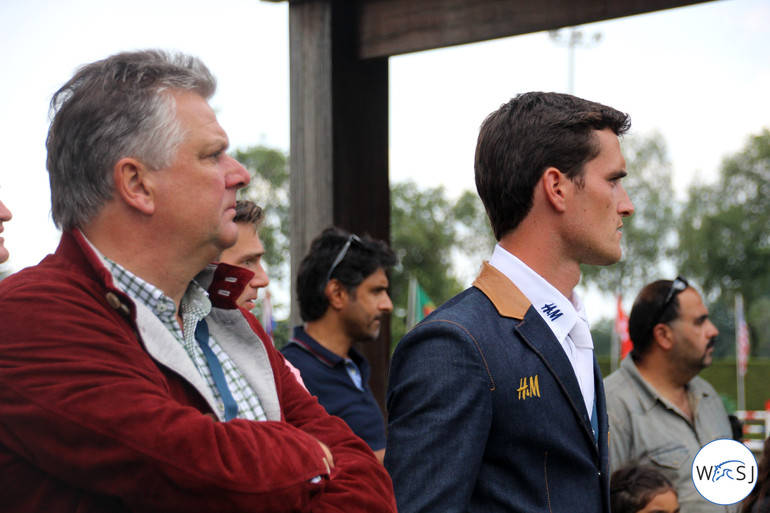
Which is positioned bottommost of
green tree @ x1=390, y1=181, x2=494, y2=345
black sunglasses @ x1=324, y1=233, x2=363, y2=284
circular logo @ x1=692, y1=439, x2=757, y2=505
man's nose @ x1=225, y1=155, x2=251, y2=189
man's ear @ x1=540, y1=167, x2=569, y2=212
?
green tree @ x1=390, y1=181, x2=494, y2=345

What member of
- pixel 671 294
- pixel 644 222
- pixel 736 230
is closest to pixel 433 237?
pixel 644 222

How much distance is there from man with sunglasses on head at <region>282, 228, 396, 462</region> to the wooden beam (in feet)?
2.83

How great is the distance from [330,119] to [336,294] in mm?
976

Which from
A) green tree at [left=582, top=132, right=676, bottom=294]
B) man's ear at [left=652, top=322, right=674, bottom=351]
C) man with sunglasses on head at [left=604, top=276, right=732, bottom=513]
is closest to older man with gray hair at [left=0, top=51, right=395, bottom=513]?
man with sunglasses on head at [left=604, top=276, right=732, bottom=513]

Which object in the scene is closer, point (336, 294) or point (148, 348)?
point (148, 348)

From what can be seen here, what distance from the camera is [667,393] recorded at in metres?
4.16

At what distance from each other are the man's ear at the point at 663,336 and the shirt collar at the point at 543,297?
2.15m

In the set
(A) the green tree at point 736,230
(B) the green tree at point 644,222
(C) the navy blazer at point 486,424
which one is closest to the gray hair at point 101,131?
(C) the navy blazer at point 486,424

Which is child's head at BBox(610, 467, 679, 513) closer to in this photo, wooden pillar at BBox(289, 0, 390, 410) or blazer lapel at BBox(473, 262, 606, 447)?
blazer lapel at BBox(473, 262, 606, 447)

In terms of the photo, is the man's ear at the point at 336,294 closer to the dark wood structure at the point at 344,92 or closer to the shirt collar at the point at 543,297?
the dark wood structure at the point at 344,92

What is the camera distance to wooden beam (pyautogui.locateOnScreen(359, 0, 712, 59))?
10.5ft

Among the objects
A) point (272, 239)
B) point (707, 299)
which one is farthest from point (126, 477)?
point (707, 299)

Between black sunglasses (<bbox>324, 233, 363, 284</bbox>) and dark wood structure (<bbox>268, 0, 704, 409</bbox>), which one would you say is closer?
dark wood structure (<bbox>268, 0, 704, 409</bbox>)

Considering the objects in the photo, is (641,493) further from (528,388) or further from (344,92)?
(344,92)
